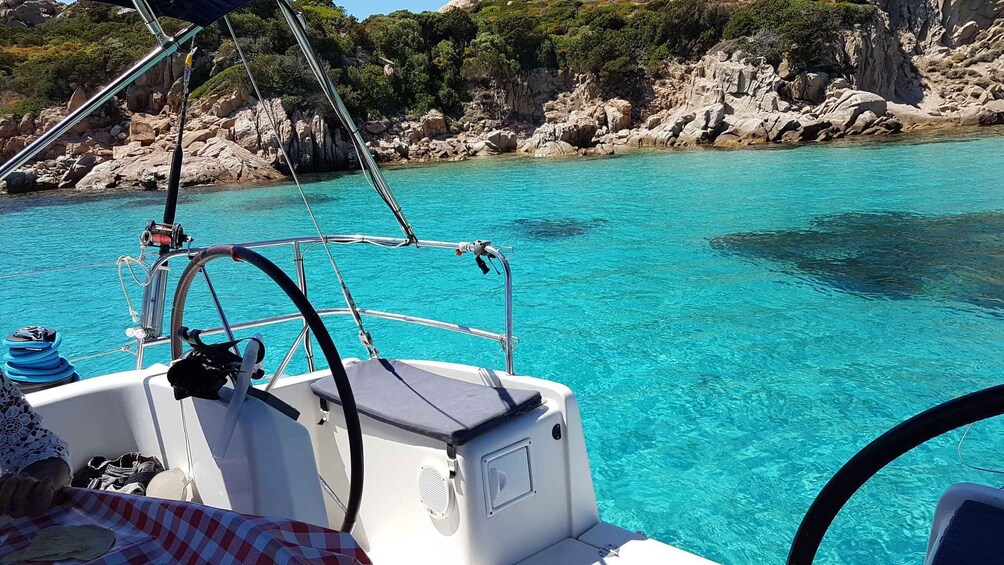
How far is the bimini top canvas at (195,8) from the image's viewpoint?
7.87 ft

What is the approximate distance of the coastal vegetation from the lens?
1195 inches

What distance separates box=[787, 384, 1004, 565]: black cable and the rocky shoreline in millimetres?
24218

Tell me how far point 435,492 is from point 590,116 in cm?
3291

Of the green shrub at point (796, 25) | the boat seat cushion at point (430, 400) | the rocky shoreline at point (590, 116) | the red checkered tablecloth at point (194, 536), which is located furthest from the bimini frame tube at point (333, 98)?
the green shrub at point (796, 25)

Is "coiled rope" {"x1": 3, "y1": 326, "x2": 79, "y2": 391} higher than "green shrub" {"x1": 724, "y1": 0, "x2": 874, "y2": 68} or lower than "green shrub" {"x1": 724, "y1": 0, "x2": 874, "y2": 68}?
lower

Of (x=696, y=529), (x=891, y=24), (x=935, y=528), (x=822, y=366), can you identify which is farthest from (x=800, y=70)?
(x=935, y=528)

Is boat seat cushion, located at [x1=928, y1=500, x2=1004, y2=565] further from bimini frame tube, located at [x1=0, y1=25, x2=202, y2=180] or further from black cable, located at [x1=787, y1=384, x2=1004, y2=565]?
bimini frame tube, located at [x1=0, y1=25, x2=202, y2=180]

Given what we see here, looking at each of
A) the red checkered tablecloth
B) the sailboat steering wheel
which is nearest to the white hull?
the sailboat steering wheel

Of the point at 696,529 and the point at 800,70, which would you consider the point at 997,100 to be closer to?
the point at 800,70

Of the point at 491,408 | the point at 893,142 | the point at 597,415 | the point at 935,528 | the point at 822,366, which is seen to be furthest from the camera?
the point at 893,142

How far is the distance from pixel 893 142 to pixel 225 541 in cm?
2893

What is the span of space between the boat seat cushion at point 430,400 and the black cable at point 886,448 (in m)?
1.30

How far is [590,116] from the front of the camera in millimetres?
33469

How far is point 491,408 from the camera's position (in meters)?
2.28
